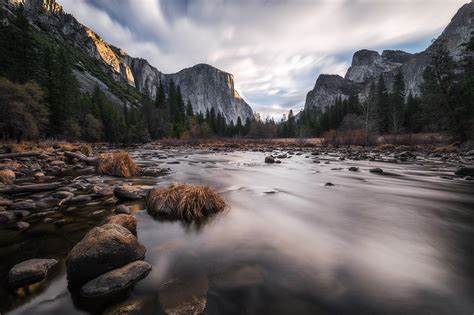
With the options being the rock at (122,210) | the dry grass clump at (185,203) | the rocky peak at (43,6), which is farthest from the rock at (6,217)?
the rocky peak at (43,6)

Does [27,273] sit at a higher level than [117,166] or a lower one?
lower

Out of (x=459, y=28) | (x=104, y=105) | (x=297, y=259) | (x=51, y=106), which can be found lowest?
(x=297, y=259)

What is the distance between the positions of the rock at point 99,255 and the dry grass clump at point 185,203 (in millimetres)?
2133

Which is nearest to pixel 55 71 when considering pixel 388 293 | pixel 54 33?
pixel 388 293

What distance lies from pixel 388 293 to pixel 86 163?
17305mm

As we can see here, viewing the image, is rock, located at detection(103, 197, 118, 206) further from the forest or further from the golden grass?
the forest

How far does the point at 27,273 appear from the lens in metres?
2.91

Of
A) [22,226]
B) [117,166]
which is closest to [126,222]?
[22,226]

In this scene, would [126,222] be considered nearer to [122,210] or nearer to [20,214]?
[122,210]

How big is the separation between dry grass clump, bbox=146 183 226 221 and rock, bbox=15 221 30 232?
2.28 meters

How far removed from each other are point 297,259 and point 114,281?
253cm

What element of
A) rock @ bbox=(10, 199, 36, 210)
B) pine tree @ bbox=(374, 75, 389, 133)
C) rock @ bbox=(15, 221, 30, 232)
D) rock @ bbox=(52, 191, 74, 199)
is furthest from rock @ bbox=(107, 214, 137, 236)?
pine tree @ bbox=(374, 75, 389, 133)

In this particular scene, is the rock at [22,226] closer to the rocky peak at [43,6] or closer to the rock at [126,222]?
the rock at [126,222]

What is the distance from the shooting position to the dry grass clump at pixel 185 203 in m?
5.47
